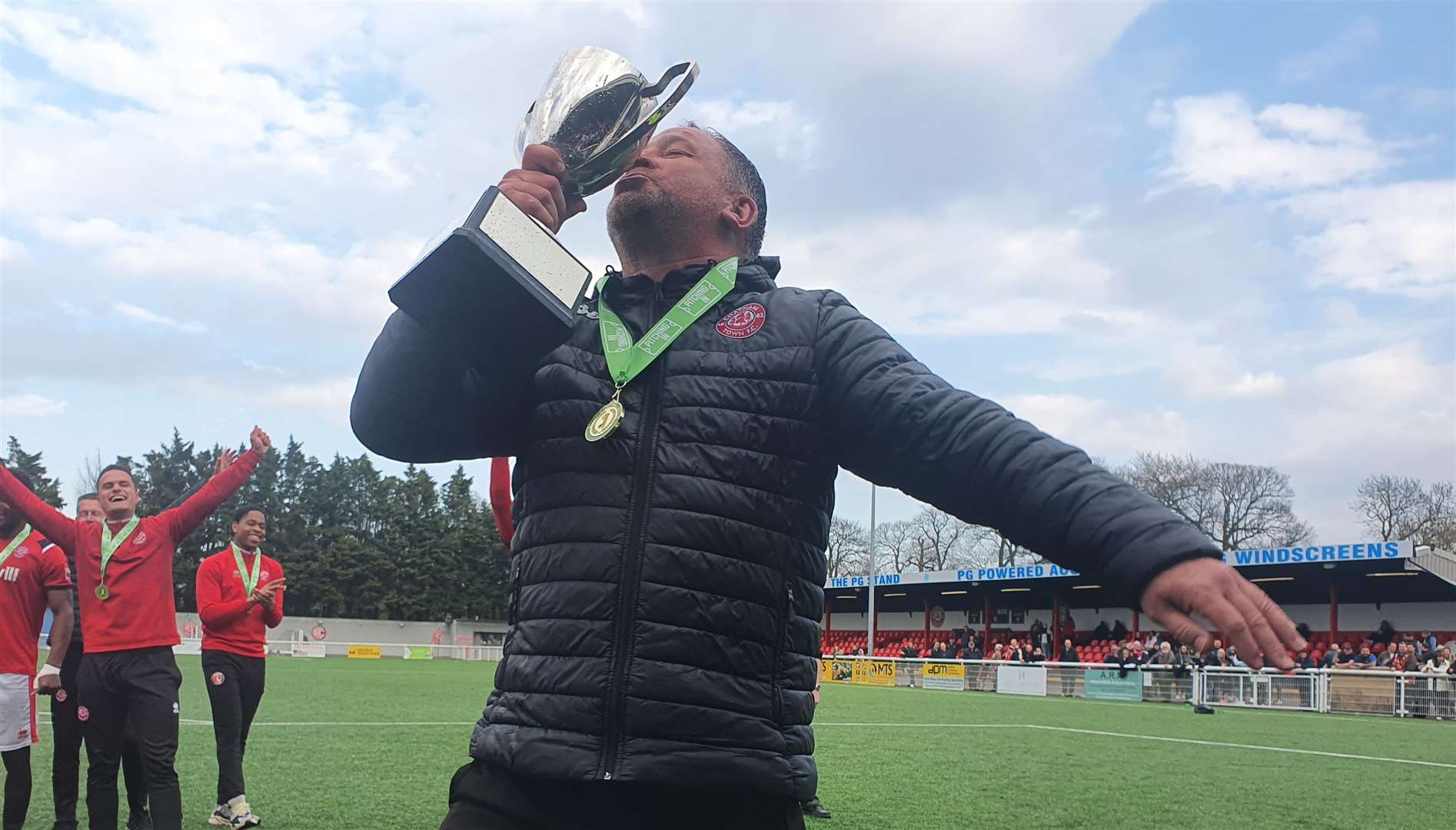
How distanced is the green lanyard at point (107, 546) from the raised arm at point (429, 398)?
4805 millimetres

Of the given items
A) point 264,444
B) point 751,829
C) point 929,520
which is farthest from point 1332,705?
point 929,520

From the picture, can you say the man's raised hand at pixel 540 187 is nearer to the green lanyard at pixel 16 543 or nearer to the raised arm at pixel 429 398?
the raised arm at pixel 429 398

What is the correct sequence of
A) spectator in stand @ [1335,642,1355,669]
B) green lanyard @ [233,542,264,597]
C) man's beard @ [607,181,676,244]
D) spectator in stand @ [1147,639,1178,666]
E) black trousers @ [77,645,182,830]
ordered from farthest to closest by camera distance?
spectator in stand @ [1147,639,1178,666] < spectator in stand @ [1335,642,1355,669] < green lanyard @ [233,542,264,597] < black trousers @ [77,645,182,830] < man's beard @ [607,181,676,244]

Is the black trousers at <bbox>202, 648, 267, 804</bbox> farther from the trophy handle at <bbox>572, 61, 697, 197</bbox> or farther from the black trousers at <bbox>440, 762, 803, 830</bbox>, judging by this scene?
the trophy handle at <bbox>572, 61, 697, 197</bbox>

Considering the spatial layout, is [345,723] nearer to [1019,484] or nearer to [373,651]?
[1019,484]

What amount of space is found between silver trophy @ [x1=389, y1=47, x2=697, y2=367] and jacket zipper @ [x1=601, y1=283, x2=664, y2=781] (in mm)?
233

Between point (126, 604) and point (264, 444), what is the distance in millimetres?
1246

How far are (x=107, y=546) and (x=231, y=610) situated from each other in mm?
1532

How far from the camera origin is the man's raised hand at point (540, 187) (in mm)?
2287

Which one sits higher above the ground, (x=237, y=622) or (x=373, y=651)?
(x=237, y=622)

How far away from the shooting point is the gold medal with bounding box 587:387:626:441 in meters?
2.29

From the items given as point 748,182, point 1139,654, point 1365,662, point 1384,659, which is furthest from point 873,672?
point 748,182

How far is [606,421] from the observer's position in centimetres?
231

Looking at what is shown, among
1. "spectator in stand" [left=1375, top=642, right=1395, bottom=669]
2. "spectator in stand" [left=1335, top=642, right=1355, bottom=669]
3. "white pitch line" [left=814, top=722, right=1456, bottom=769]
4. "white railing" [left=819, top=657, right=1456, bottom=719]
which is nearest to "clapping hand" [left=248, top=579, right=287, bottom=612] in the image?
"white pitch line" [left=814, top=722, right=1456, bottom=769]
